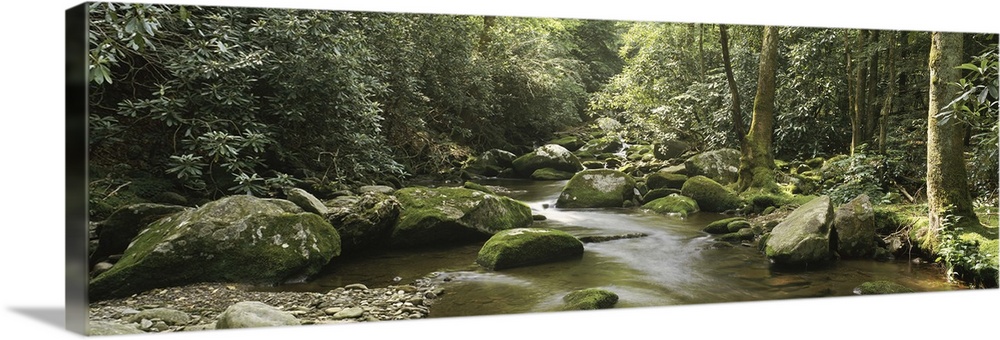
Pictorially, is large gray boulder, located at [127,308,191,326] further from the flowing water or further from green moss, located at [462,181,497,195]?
green moss, located at [462,181,497,195]

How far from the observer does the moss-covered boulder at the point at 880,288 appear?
5.51 m

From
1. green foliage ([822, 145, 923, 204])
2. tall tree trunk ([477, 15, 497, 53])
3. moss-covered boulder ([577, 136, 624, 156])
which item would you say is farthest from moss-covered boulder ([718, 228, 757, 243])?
tall tree trunk ([477, 15, 497, 53])

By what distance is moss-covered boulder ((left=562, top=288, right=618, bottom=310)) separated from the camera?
479 cm

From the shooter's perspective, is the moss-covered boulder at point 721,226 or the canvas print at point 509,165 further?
the moss-covered boulder at point 721,226

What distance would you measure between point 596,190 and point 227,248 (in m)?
2.52

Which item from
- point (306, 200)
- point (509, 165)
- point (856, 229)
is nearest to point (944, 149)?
point (856, 229)

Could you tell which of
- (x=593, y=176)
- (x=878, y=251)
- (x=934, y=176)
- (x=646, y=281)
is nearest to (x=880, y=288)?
(x=878, y=251)

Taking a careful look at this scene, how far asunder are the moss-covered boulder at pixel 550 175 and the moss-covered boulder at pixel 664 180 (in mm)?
605

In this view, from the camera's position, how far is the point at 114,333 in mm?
3914

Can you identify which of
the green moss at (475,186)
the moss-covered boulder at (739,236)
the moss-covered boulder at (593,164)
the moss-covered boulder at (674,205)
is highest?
the moss-covered boulder at (593,164)

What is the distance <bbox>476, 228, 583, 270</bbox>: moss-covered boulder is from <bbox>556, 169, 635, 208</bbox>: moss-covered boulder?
344mm

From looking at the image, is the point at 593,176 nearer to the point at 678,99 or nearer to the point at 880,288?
the point at 678,99

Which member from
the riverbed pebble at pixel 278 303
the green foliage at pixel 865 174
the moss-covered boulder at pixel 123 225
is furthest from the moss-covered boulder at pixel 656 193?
the moss-covered boulder at pixel 123 225

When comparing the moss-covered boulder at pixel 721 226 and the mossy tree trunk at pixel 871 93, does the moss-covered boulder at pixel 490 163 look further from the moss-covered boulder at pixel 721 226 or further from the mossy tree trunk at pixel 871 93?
the mossy tree trunk at pixel 871 93
